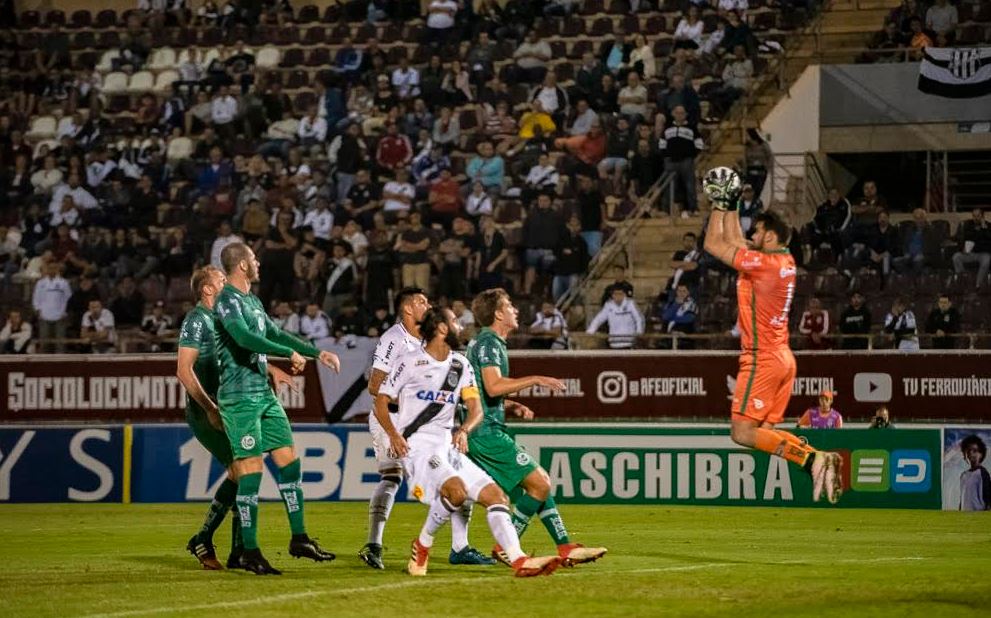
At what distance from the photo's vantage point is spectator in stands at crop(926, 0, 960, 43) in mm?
28484

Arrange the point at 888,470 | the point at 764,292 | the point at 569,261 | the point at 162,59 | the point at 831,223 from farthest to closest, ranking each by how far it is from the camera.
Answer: the point at 162,59 → the point at 569,261 → the point at 831,223 → the point at 888,470 → the point at 764,292

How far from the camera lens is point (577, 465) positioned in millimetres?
22062

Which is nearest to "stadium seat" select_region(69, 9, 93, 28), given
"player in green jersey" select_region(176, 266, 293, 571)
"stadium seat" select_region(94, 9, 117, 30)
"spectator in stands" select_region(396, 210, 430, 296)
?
"stadium seat" select_region(94, 9, 117, 30)

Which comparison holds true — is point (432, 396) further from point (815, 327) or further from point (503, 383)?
point (815, 327)

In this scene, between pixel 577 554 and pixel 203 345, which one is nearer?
pixel 577 554

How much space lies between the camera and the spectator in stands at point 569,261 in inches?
1023

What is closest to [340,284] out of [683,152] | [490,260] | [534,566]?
[490,260]

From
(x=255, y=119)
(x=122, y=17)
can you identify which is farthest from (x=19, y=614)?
(x=122, y=17)

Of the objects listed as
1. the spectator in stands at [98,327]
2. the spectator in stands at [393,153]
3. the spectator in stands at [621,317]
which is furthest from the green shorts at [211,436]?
the spectator in stands at [393,153]

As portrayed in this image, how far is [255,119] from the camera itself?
3159cm

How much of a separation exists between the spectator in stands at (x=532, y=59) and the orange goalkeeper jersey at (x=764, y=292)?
1761 cm

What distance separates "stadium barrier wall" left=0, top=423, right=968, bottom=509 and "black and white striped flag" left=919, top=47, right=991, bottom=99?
856 cm

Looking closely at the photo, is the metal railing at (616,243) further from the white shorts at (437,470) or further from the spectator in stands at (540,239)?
the white shorts at (437,470)

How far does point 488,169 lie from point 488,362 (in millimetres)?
16186
